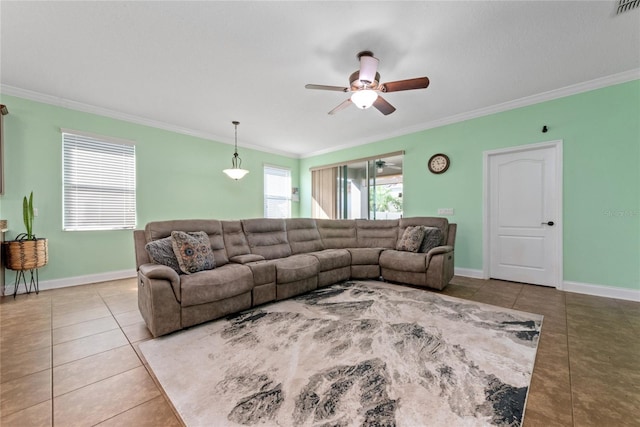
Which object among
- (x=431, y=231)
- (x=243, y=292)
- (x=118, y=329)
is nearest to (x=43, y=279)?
(x=118, y=329)

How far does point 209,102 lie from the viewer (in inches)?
149

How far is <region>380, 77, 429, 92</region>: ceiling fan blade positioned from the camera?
2.42 meters

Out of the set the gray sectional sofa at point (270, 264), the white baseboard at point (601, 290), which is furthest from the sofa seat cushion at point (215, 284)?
the white baseboard at point (601, 290)

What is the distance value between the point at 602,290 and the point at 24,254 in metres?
7.18

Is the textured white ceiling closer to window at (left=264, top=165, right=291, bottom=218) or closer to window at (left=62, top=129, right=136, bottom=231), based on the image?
window at (left=62, top=129, right=136, bottom=231)

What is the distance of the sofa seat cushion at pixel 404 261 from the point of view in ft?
11.5

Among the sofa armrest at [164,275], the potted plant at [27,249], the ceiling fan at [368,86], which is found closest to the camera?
the sofa armrest at [164,275]

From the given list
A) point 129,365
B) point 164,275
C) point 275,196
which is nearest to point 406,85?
point 164,275

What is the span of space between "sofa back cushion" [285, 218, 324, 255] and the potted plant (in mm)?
3143

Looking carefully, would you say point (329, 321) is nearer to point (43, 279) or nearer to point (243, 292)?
point (243, 292)

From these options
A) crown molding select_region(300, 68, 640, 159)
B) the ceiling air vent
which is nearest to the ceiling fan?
the ceiling air vent

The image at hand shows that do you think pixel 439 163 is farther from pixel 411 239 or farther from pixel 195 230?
pixel 195 230

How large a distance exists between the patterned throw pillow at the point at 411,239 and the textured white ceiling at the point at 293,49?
192 cm

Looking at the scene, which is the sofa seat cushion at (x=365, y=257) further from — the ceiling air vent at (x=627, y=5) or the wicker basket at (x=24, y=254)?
the wicker basket at (x=24, y=254)
